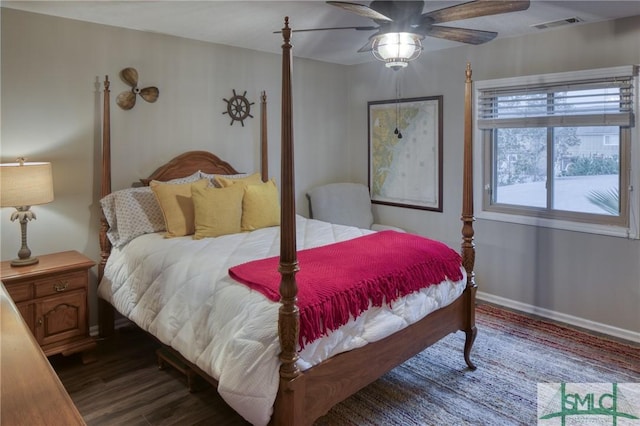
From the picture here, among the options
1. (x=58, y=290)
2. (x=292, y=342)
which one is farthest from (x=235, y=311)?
(x=58, y=290)

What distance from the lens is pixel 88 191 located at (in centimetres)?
338

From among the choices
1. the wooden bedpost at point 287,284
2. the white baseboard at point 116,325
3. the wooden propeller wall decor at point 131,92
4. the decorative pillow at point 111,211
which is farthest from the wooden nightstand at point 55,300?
the wooden bedpost at point 287,284

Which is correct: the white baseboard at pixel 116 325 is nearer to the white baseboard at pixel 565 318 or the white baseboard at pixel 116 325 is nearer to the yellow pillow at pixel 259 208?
the yellow pillow at pixel 259 208

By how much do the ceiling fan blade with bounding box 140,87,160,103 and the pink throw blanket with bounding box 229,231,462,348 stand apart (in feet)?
6.33

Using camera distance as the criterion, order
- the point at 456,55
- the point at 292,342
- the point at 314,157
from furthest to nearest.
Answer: the point at 314,157
the point at 456,55
the point at 292,342

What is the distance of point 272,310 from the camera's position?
1.97 m

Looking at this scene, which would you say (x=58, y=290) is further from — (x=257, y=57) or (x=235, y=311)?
(x=257, y=57)

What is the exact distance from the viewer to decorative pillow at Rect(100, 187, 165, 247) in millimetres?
3193

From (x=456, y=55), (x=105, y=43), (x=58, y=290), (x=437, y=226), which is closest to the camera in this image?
(x=58, y=290)

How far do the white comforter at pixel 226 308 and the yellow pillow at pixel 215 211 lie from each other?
93mm

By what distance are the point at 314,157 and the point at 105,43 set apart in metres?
2.30

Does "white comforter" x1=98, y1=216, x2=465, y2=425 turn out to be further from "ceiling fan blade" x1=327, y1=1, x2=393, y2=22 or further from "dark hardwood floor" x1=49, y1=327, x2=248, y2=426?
"ceiling fan blade" x1=327, y1=1, x2=393, y2=22

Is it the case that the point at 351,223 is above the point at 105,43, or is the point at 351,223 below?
below

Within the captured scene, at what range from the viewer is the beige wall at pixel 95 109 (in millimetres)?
3061
